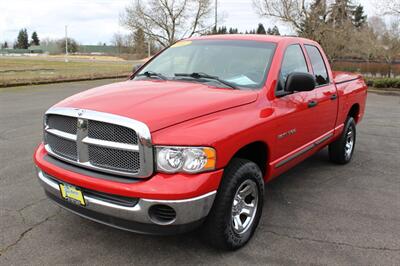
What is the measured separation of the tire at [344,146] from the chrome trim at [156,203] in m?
3.51

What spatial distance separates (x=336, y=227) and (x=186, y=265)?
1.61 m

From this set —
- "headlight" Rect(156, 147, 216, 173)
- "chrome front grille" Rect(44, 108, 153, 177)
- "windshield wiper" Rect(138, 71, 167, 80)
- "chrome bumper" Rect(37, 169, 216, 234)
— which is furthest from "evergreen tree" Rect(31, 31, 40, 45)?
"headlight" Rect(156, 147, 216, 173)

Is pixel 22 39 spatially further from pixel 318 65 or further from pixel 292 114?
pixel 292 114

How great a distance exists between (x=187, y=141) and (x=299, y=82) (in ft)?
5.06

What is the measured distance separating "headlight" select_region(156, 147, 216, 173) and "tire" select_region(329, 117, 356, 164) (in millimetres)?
3604

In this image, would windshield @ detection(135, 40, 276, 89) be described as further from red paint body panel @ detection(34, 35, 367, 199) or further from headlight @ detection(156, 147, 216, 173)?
headlight @ detection(156, 147, 216, 173)

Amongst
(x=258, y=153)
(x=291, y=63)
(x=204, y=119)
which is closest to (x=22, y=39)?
(x=291, y=63)

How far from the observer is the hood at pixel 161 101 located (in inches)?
115

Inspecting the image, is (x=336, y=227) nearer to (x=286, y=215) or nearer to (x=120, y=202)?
(x=286, y=215)

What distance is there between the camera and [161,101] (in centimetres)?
317

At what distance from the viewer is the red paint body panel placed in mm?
2777

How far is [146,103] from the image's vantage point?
10.2 feet

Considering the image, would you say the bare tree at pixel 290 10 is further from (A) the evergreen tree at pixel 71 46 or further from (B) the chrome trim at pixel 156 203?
(A) the evergreen tree at pixel 71 46

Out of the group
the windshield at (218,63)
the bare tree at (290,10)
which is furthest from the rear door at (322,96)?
the bare tree at (290,10)
